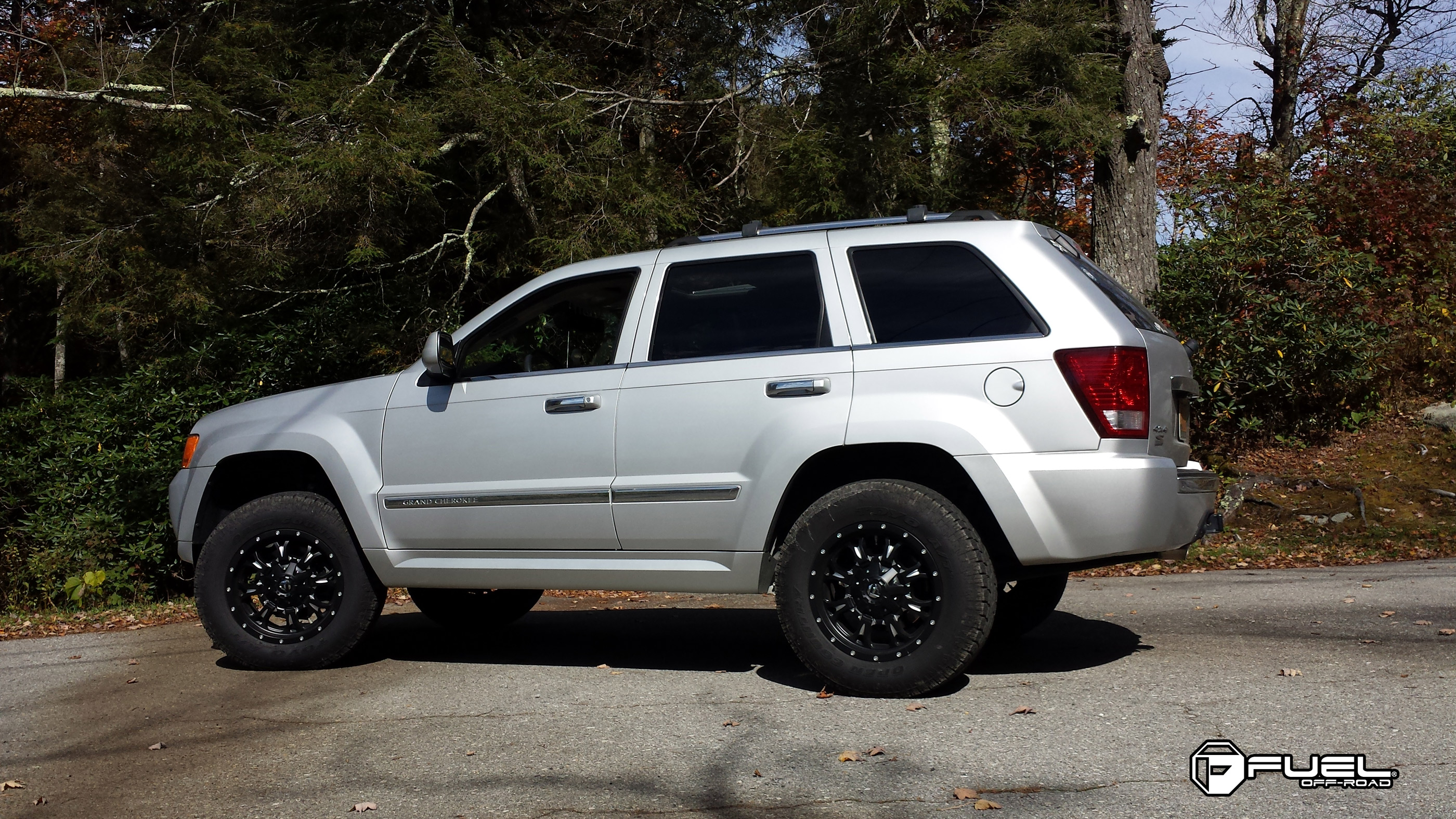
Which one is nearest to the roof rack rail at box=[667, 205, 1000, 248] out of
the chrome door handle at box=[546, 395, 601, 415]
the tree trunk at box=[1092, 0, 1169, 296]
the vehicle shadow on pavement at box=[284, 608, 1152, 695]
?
the chrome door handle at box=[546, 395, 601, 415]

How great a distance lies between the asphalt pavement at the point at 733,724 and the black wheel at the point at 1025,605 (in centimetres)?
12

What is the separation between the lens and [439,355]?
5957mm

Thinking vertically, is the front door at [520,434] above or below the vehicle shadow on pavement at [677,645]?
above

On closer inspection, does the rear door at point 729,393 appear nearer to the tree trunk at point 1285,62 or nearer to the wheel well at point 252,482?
the wheel well at point 252,482

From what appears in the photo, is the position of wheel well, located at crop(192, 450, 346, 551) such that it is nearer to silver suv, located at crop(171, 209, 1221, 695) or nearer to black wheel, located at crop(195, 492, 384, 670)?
silver suv, located at crop(171, 209, 1221, 695)

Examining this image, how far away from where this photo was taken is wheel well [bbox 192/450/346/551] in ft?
21.7

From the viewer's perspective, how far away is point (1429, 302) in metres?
14.2

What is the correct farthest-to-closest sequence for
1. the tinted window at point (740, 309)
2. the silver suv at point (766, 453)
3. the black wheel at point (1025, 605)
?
the black wheel at point (1025, 605)
the tinted window at point (740, 309)
the silver suv at point (766, 453)

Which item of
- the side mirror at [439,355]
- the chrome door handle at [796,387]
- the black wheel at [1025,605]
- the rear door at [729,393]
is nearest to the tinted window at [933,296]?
the rear door at [729,393]

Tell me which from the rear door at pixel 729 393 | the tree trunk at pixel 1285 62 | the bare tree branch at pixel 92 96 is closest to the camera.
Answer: the rear door at pixel 729 393

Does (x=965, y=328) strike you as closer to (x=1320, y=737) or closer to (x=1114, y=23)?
(x=1320, y=737)

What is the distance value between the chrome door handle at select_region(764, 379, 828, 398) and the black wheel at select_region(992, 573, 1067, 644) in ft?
6.14

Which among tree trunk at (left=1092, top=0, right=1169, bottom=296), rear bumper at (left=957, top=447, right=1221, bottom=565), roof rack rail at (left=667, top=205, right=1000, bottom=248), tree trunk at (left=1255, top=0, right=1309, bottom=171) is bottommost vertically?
rear bumper at (left=957, top=447, right=1221, bottom=565)

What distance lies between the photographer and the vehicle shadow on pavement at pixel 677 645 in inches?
235
